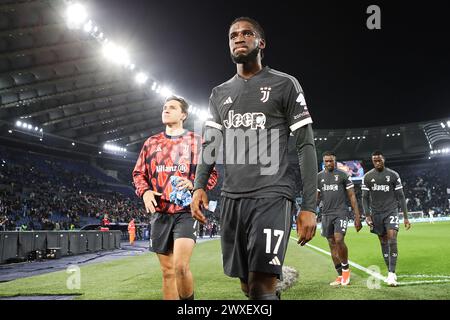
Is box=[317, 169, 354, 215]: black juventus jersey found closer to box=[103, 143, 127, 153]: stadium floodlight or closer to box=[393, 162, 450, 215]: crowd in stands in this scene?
box=[103, 143, 127, 153]: stadium floodlight

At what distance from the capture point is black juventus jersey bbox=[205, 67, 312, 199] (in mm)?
3197

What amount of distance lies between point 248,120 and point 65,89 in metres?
34.0

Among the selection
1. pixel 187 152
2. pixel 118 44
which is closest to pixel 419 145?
pixel 118 44

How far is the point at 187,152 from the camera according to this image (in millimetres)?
5121

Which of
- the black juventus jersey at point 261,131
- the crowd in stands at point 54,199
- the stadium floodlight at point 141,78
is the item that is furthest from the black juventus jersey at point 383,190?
the stadium floodlight at point 141,78

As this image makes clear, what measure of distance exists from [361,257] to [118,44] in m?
25.6

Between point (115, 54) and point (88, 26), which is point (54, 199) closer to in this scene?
point (115, 54)

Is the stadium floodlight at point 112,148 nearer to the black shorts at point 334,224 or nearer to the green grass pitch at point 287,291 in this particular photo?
the green grass pitch at point 287,291

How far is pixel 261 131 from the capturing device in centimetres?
330

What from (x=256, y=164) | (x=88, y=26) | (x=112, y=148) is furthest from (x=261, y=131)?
(x=112, y=148)

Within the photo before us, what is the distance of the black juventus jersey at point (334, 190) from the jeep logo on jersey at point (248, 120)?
20.6 ft

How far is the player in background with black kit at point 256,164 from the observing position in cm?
302

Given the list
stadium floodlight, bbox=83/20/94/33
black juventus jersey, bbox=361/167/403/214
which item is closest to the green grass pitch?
black juventus jersey, bbox=361/167/403/214
